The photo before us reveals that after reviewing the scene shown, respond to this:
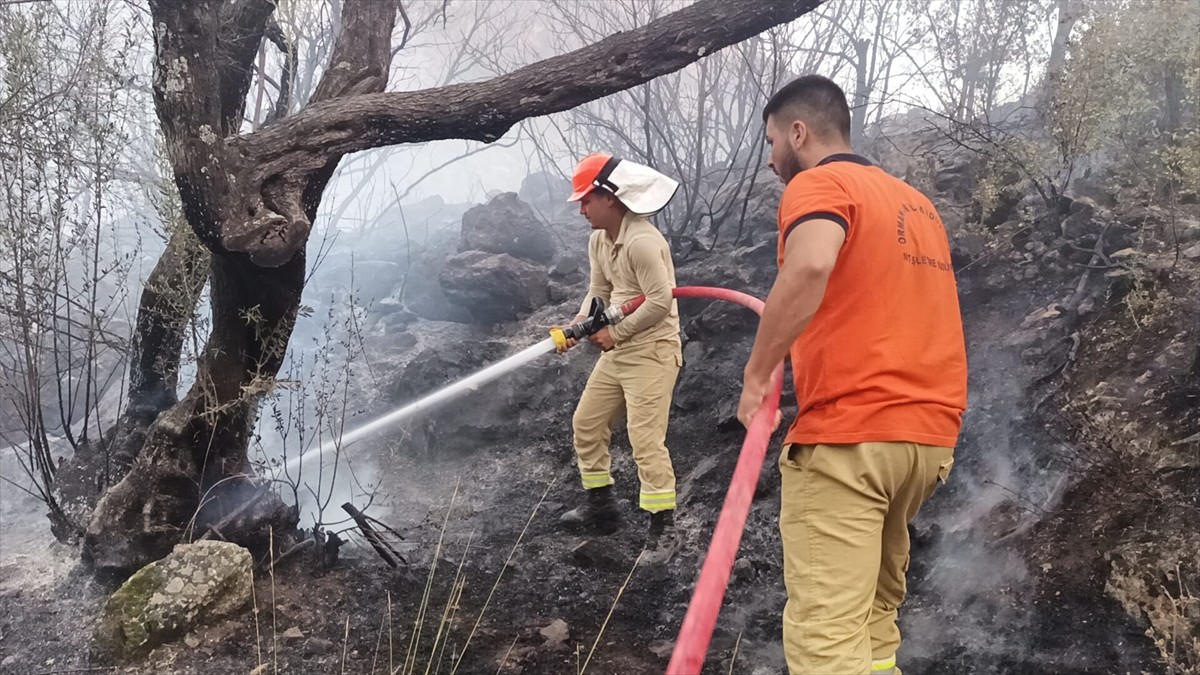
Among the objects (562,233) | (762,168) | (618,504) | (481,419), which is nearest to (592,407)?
(618,504)

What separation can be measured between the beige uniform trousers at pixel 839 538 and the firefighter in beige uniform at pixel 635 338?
1.86 m

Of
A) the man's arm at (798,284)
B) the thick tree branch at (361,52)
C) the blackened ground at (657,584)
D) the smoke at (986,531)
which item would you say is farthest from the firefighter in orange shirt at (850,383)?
the thick tree branch at (361,52)

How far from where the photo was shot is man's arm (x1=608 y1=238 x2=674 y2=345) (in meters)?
3.85

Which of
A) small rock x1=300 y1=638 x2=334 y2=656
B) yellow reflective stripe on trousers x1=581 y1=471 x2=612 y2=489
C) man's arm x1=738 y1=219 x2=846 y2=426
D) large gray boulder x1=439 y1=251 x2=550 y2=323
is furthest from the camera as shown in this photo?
large gray boulder x1=439 y1=251 x2=550 y2=323

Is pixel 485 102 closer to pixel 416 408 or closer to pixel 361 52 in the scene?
pixel 361 52

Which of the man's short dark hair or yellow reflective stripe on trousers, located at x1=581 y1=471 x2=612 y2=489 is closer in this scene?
the man's short dark hair

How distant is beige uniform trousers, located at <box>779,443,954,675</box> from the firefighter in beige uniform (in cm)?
186

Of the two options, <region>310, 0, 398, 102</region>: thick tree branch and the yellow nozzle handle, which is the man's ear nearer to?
the yellow nozzle handle

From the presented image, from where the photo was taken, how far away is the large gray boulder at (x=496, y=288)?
25.5 ft

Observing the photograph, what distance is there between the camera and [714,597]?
5.36 feet

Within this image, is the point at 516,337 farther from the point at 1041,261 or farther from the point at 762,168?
the point at 1041,261

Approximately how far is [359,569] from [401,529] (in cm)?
78

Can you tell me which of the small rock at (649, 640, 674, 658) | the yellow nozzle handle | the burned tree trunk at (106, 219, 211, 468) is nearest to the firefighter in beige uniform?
the yellow nozzle handle

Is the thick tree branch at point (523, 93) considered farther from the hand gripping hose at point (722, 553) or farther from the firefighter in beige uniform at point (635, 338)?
the hand gripping hose at point (722, 553)
